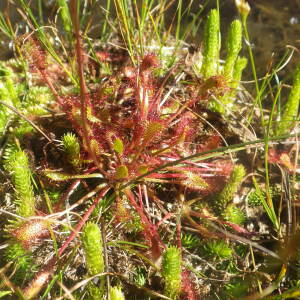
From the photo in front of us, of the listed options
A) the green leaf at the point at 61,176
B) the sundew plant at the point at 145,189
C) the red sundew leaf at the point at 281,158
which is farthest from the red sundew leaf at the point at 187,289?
the red sundew leaf at the point at 281,158

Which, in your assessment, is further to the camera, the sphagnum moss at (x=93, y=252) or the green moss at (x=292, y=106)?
the green moss at (x=292, y=106)

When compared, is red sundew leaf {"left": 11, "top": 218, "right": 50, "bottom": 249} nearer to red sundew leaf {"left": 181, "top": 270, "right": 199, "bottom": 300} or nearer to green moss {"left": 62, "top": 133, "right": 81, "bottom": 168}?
green moss {"left": 62, "top": 133, "right": 81, "bottom": 168}

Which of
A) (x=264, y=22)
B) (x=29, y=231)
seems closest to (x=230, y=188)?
(x=29, y=231)

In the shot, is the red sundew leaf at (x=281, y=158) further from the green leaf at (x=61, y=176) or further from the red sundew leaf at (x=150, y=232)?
the green leaf at (x=61, y=176)

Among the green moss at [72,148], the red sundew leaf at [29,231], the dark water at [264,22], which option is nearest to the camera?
the red sundew leaf at [29,231]

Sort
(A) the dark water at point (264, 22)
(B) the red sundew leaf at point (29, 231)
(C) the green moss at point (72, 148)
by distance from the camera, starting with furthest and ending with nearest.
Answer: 1. (A) the dark water at point (264, 22)
2. (C) the green moss at point (72, 148)
3. (B) the red sundew leaf at point (29, 231)

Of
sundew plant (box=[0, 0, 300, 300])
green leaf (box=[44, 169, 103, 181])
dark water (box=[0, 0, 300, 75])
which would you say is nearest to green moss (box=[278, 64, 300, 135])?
sundew plant (box=[0, 0, 300, 300])

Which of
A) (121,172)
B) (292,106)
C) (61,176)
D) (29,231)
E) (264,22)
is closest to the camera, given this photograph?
(29,231)

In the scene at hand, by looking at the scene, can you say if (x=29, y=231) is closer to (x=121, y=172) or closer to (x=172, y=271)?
(x=121, y=172)
